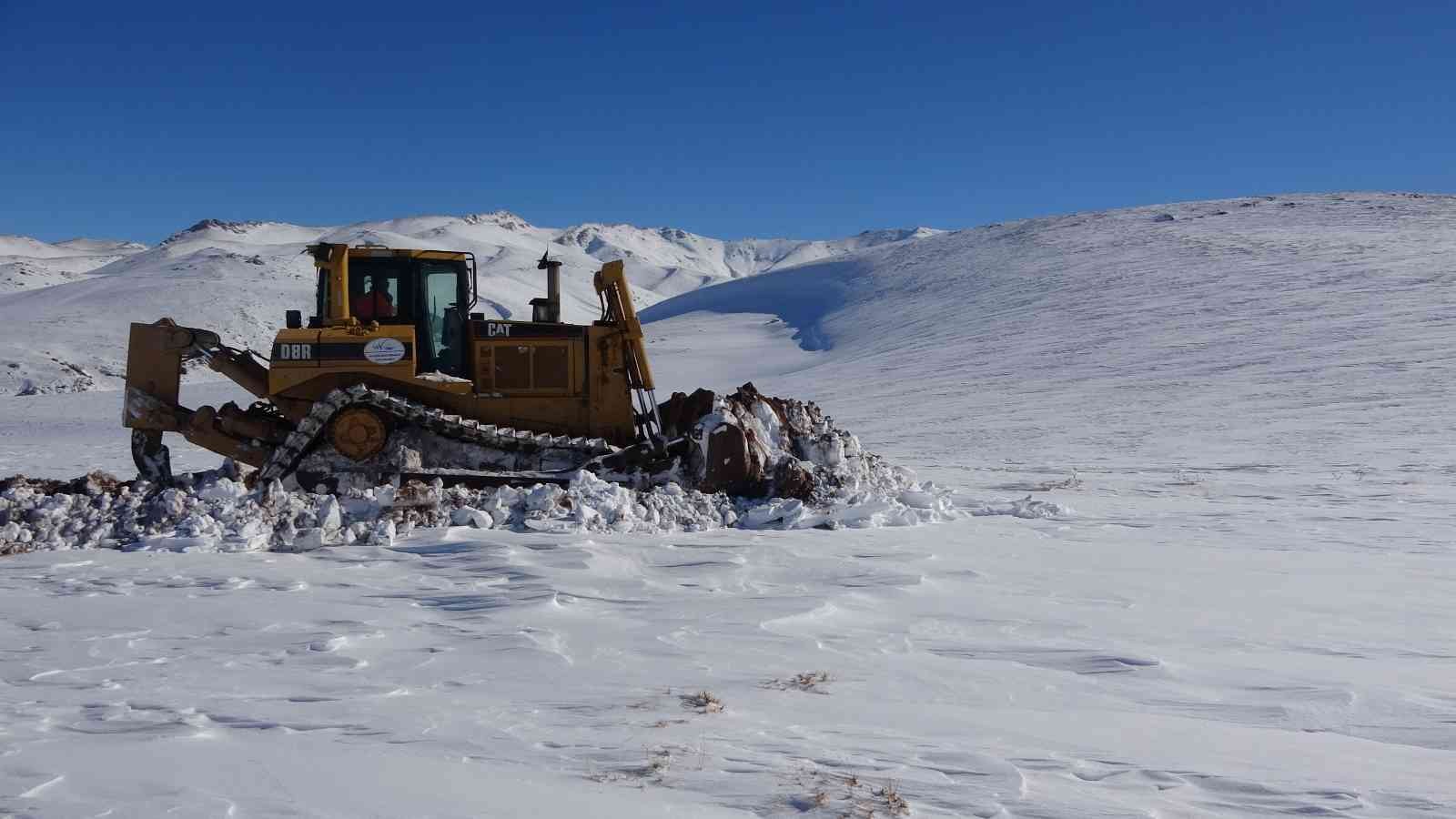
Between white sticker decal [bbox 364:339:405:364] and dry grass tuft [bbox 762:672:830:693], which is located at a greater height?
white sticker decal [bbox 364:339:405:364]

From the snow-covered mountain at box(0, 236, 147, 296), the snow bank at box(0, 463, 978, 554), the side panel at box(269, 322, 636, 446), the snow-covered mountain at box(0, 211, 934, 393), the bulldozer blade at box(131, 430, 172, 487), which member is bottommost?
the snow bank at box(0, 463, 978, 554)

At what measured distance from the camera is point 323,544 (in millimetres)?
8625

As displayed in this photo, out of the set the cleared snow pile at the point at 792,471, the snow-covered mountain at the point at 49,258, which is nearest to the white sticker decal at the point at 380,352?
the cleared snow pile at the point at 792,471

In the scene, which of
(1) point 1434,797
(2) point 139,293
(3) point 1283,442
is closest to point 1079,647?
(1) point 1434,797

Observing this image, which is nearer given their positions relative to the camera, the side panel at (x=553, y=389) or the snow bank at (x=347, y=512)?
the snow bank at (x=347, y=512)

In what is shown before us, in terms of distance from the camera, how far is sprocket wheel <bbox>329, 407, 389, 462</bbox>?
1002 centimetres

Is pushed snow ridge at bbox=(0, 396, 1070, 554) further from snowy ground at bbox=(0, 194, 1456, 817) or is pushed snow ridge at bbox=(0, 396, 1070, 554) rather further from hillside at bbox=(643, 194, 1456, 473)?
hillside at bbox=(643, 194, 1456, 473)

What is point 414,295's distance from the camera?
424 inches

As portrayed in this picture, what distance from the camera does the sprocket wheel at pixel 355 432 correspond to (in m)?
10.0

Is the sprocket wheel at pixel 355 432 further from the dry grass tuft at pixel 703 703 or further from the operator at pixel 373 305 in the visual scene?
the dry grass tuft at pixel 703 703

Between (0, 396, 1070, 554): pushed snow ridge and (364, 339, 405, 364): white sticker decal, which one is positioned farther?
(364, 339, 405, 364): white sticker decal

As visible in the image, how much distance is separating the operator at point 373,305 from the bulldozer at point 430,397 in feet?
0.05

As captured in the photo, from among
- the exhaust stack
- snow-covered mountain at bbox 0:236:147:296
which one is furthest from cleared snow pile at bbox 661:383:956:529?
snow-covered mountain at bbox 0:236:147:296

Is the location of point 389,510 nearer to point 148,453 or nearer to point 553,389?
point 553,389
